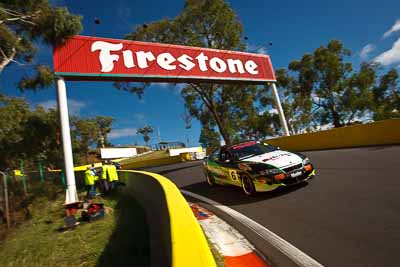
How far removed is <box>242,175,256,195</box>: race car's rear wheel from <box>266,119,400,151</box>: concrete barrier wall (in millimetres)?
8001

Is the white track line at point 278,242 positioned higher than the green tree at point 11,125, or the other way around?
the green tree at point 11,125

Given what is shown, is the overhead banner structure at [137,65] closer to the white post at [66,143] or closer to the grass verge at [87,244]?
the white post at [66,143]

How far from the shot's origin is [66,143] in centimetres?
1010

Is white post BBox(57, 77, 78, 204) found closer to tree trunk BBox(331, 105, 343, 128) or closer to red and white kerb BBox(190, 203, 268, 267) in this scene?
red and white kerb BBox(190, 203, 268, 267)

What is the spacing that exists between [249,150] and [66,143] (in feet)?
24.7

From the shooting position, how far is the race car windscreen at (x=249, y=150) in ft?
22.0

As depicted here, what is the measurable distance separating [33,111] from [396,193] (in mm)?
23171

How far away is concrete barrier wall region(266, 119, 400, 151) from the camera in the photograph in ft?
34.8

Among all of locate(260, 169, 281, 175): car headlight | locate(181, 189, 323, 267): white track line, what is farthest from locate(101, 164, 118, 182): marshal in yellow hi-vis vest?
locate(260, 169, 281, 175): car headlight

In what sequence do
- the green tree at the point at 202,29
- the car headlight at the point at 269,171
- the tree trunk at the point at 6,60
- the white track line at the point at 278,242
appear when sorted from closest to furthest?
the white track line at the point at 278,242
the car headlight at the point at 269,171
the tree trunk at the point at 6,60
the green tree at the point at 202,29

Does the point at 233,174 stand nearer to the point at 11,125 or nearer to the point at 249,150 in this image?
the point at 249,150

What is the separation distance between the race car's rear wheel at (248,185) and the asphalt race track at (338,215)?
16 centimetres

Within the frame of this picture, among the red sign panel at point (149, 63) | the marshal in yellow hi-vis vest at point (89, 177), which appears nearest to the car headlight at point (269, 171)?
the marshal in yellow hi-vis vest at point (89, 177)

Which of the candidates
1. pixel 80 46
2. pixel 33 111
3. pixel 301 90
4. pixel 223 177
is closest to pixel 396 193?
pixel 223 177
